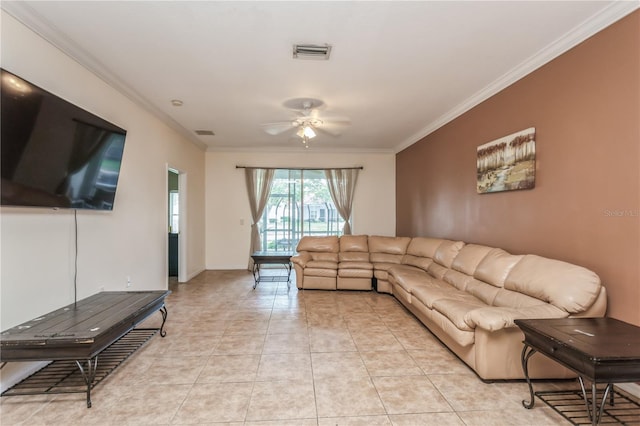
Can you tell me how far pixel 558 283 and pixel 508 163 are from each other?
4.79 feet

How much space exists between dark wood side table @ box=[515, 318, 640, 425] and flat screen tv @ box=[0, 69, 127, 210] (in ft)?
11.8

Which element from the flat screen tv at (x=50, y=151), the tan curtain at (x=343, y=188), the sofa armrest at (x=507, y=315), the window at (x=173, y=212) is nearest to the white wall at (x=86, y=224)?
the flat screen tv at (x=50, y=151)

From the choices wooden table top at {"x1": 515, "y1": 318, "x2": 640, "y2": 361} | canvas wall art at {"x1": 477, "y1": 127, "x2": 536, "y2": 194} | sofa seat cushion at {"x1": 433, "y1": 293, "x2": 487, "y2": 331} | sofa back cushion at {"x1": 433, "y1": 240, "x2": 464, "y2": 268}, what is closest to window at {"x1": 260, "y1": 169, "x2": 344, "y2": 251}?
sofa back cushion at {"x1": 433, "y1": 240, "x2": 464, "y2": 268}

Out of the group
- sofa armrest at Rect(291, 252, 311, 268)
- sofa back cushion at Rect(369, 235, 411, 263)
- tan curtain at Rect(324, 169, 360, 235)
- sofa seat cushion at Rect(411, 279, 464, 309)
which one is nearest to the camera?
sofa seat cushion at Rect(411, 279, 464, 309)

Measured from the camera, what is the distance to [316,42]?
8.43ft

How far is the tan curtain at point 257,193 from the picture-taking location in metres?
6.74

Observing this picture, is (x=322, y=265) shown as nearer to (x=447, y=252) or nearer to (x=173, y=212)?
(x=447, y=252)

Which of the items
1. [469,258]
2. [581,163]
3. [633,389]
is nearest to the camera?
[633,389]

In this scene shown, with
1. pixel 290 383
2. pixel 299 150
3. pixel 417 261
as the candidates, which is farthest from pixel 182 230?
pixel 417 261

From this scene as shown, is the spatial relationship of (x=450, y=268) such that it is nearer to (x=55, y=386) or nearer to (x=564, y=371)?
(x=564, y=371)

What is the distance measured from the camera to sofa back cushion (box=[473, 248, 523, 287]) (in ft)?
9.39

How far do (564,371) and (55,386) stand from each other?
3.89 m

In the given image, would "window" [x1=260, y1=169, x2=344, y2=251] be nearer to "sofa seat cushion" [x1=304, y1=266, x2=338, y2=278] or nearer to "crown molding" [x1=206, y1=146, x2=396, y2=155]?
"crown molding" [x1=206, y1=146, x2=396, y2=155]

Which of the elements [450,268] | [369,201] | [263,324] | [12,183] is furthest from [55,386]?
[369,201]
